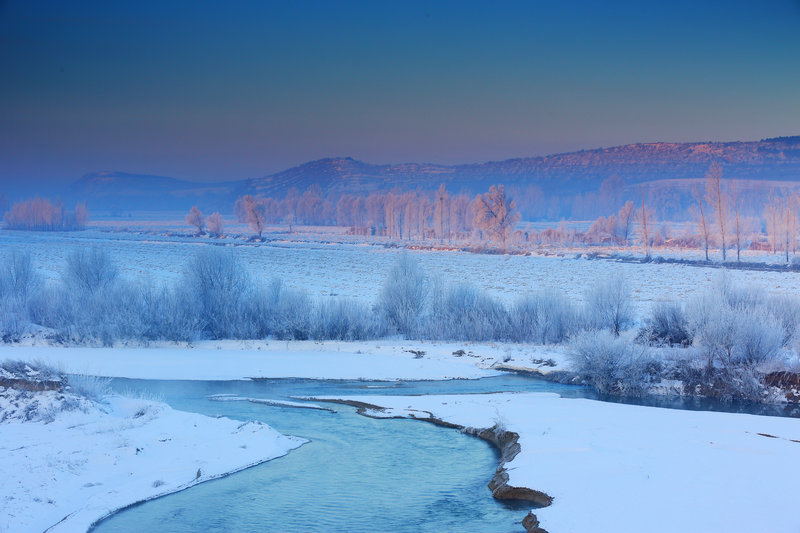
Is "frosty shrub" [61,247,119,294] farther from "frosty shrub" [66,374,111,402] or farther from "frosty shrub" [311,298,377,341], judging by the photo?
"frosty shrub" [66,374,111,402]

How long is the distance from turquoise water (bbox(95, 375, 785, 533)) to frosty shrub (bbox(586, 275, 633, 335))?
23.7 ft

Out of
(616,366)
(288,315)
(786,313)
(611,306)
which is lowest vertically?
(616,366)

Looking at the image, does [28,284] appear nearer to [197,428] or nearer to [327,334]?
[327,334]

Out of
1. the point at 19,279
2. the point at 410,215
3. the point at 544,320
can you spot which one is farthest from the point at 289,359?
the point at 410,215

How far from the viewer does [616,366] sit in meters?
17.5

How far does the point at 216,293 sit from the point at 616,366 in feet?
47.4

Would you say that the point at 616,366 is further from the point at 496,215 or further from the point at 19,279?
the point at 496,215

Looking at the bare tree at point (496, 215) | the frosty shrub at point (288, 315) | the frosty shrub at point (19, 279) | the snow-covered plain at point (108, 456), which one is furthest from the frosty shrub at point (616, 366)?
the bare tree at point (496, 215)

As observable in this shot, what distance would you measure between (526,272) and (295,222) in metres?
133

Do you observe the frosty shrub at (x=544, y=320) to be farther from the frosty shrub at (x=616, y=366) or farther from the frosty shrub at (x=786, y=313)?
the frosty shrub at (x=786, y=313)

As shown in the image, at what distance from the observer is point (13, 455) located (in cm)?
1025

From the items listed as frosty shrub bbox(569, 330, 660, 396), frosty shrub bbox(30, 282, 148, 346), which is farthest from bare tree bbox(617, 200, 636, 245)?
frosty shrub bbox(569, 330, 660, 396)

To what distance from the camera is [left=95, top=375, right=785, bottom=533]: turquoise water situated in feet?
29.6

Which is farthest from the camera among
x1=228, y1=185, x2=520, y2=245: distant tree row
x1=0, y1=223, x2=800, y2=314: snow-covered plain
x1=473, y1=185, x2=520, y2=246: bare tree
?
x1=228, y1=185, x2=520, y2=245: distant tree row
